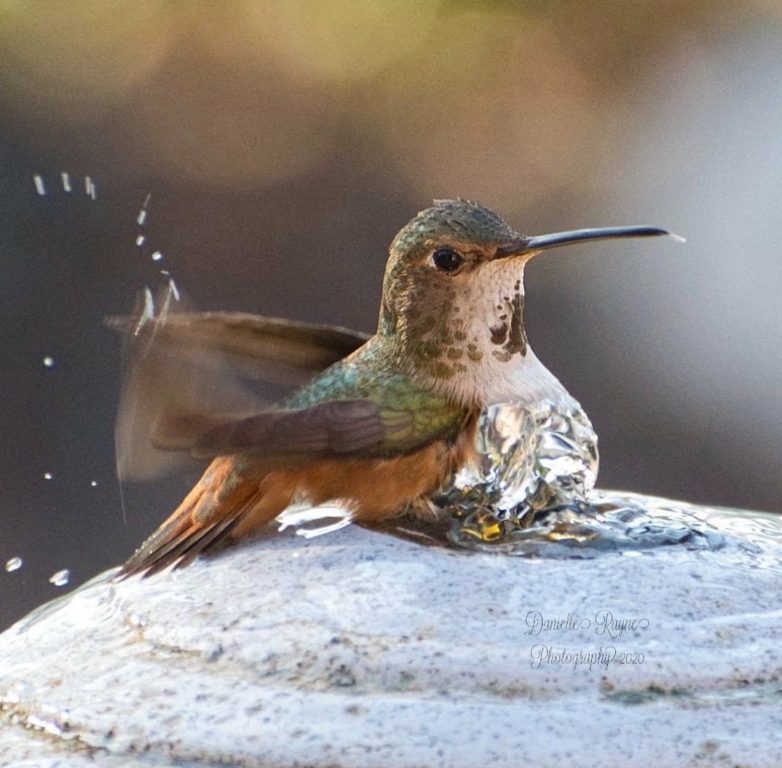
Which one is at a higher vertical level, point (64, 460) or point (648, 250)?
point (648, 250)

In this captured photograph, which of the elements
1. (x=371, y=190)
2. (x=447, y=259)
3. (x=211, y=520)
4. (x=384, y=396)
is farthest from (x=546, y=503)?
(x=371, y=190)

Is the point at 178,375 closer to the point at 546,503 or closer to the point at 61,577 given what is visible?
the point at 546,503

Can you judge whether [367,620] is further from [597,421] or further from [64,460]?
[597,421]

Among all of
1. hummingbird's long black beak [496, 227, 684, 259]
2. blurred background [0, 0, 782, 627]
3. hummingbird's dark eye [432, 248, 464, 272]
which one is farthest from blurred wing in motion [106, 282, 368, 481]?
blurred background [0, 0, 782, 627]

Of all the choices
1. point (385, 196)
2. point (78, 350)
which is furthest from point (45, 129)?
point (385, 196)

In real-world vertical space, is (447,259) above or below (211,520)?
above
